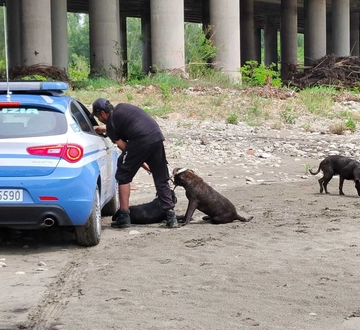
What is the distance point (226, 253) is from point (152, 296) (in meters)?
1.87

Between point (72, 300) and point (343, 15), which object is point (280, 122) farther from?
point (343, 15)

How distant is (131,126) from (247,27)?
4808 cm

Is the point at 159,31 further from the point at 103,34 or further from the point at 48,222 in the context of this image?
the point at 48,222

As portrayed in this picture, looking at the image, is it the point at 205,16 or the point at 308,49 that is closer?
the point at 308,49

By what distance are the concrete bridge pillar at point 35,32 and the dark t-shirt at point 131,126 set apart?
22684mm

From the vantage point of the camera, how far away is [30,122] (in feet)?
27.3

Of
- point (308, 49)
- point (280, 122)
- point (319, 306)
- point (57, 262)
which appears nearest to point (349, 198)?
point (57, 262)

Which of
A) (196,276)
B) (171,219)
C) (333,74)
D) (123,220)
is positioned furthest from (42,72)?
(196,276)

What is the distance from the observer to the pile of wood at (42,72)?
29.4 metres

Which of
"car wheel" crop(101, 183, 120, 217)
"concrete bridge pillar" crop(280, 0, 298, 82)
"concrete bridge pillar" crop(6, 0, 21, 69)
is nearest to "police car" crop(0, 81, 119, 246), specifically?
"car wheel" crop(101, 183, 120, 217)

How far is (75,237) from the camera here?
8758 millimetres

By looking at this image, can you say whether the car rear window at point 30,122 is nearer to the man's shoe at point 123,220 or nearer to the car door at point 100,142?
the car door at point 100,142

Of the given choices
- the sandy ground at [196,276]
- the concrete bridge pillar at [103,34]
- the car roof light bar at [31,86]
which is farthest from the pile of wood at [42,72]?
the car roof light bar at [31,86]

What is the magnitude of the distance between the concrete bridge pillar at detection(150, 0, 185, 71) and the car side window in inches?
844
